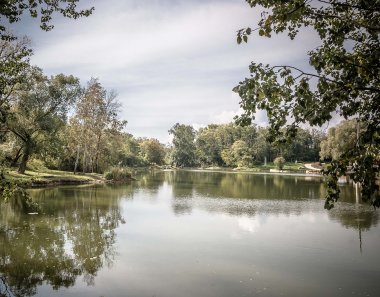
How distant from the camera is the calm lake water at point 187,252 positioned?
9.16 m

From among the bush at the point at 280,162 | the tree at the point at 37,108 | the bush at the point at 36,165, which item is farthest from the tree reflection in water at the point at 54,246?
the bush at the point at 280,162

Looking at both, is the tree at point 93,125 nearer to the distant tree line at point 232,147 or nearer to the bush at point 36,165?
the bush at point 36,165

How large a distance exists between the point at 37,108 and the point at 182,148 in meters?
88.0

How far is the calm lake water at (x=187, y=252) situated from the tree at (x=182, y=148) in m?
101

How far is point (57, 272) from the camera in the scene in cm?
1005

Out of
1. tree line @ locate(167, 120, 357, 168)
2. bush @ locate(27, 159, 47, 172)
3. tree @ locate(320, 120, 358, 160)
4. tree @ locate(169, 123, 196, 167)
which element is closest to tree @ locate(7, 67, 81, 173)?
bush @ locate(27, 159, 47, 172)

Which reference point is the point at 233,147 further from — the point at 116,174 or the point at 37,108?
the point at 37,108

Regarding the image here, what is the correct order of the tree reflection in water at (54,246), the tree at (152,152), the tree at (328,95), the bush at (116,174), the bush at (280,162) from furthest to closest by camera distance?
the tree at (152,152), the bush at (280,162), the bush at (116,174), the tree reflection in water at (54,246), the tree at (328,95)

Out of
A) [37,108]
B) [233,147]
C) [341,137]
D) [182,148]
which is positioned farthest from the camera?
[182,148]

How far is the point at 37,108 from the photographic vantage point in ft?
122

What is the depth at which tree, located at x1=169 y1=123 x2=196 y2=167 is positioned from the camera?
122938mm

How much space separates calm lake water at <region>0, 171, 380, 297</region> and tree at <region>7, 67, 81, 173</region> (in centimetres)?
1677

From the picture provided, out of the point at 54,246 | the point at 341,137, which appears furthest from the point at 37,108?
the point at 341,137

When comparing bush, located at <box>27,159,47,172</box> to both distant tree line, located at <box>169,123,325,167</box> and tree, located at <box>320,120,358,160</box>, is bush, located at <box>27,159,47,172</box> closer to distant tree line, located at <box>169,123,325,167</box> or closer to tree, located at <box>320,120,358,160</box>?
tree, located at <box>320,120,358,160</box>
